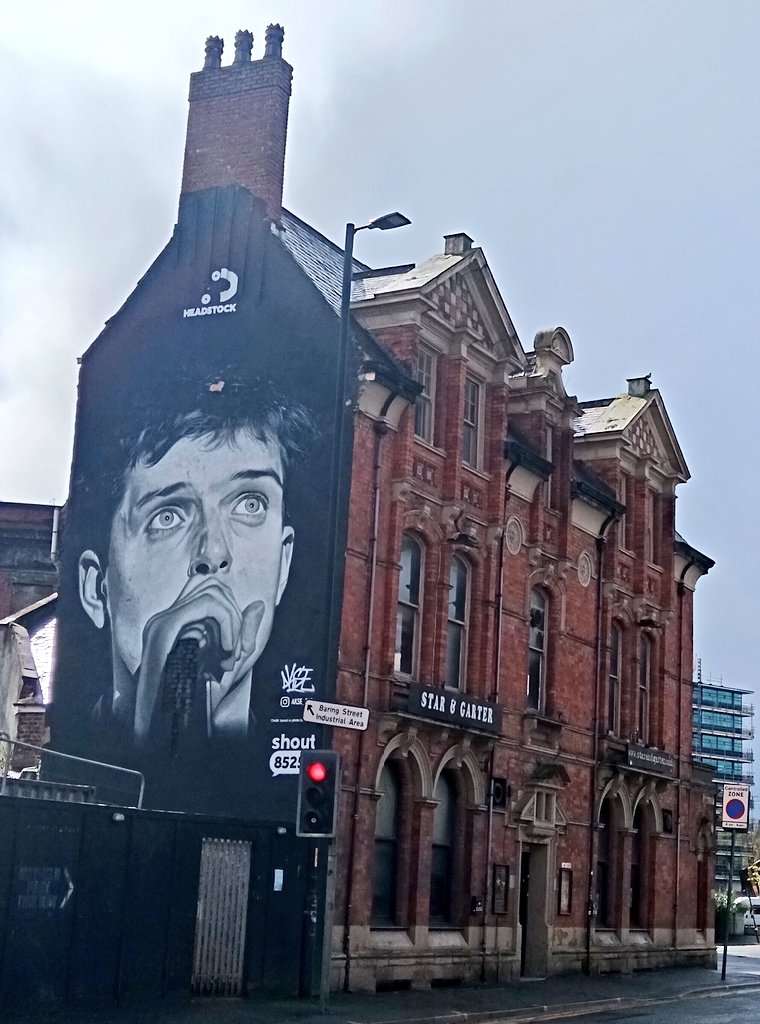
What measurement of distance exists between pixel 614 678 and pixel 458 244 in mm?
11653

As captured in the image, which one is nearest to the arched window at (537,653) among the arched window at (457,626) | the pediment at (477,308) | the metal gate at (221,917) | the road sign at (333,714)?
the arched window at (457,626)

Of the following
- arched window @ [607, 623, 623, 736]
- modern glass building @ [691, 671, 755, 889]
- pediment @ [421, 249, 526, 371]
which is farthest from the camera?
modern glass building @ [691, 671, 755, 889]

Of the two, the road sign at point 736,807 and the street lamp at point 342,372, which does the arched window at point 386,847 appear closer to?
the street lamp at point 342,372

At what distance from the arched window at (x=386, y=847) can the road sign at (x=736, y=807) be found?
8613mm

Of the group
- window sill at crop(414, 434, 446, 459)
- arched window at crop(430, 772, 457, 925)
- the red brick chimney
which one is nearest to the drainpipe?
the red brick chimney

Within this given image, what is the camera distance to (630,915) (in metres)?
33.9

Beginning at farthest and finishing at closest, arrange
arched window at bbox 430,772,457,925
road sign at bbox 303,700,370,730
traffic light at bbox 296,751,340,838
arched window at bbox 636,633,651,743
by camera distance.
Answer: arched window at bbox 636,633,651,743, arched window at bbox 430,772,457,925, road sign at bbox 303,700,370,730, traffic light at bbox 296,751,340,838

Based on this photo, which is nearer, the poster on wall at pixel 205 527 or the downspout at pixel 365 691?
the downspout at pixel 365 691

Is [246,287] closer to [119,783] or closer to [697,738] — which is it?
[119,783]

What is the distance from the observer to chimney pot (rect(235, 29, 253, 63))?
89.4 feet

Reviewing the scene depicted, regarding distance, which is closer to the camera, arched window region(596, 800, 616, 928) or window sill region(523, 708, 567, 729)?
window sill region(523, 708, 567, 729)

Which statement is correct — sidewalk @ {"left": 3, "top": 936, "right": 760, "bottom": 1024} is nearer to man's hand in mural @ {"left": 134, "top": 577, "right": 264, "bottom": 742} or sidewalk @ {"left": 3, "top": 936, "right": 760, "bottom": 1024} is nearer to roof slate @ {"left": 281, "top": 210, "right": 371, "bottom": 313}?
man's hand in mural @ {"left": 134, "top": 577, "right": 264, "bottom": 742}

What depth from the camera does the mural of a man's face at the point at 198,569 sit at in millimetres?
23875

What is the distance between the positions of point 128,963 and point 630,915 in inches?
725
